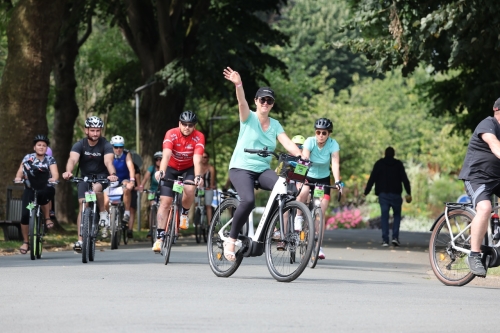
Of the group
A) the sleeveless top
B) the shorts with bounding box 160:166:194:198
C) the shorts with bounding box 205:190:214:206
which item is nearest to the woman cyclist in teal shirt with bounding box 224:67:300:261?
the shorts with bounding box 160:166:194:198

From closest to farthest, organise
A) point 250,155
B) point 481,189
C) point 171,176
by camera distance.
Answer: point 481,189 → point 250,155 → point 171,176

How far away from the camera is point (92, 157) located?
16.9 meters

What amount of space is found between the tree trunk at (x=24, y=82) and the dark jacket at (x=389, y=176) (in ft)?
21.9

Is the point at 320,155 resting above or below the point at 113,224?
above

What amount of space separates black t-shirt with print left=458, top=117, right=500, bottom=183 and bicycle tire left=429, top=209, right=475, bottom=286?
0.40 m

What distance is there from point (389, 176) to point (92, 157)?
29.4ft

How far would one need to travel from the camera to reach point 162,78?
103 ft

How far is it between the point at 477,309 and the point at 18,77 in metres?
15.8

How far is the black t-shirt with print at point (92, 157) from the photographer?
16.9m

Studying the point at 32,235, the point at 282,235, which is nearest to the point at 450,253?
the point at 282,235

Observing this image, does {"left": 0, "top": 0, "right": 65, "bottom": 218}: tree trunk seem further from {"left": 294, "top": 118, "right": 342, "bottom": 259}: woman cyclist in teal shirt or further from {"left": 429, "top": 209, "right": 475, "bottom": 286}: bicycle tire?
{"left": 429, "top": 209, "right": 475, "bottom": 286}: bicycle tire

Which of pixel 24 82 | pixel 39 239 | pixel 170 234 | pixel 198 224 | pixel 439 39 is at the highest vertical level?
pixel 439 39

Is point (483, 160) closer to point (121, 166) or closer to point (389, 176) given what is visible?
point (121, 166)

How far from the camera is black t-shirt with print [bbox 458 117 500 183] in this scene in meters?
12.3
